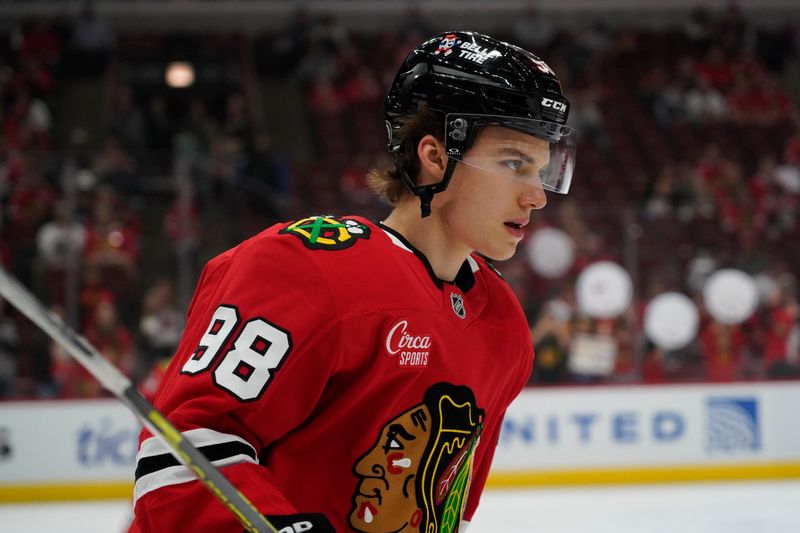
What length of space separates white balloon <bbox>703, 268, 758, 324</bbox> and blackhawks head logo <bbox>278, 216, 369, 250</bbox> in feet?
17.6

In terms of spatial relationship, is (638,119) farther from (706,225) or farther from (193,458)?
(193,458)

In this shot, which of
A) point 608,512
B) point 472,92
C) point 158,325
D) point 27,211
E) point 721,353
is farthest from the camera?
point 721,353

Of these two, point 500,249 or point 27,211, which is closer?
point 500,249

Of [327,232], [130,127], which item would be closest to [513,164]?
[327,232]

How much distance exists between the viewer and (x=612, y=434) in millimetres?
6113

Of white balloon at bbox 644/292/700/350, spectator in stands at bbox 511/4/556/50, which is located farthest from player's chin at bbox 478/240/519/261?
spectator in stands at bbox 511/4/556/50

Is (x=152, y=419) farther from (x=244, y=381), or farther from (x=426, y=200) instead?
(x=426, y=200)

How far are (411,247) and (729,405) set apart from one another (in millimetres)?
5283

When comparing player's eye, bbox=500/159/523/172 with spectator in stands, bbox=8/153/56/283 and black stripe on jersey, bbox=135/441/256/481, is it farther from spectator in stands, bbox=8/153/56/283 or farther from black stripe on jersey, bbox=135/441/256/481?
spectator in stands, bbox=8/153/56/283

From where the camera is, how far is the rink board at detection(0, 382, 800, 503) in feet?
18.7

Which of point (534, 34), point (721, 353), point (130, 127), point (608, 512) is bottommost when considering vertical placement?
point (608, 512)

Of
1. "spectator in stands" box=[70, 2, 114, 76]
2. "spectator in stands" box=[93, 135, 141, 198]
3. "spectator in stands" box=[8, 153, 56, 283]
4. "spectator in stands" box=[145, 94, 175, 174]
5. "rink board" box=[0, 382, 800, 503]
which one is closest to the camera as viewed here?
"spectator in stands" box=[8, 153, 56, 283]

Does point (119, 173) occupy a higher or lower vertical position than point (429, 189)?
higher

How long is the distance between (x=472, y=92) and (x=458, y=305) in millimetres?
285
